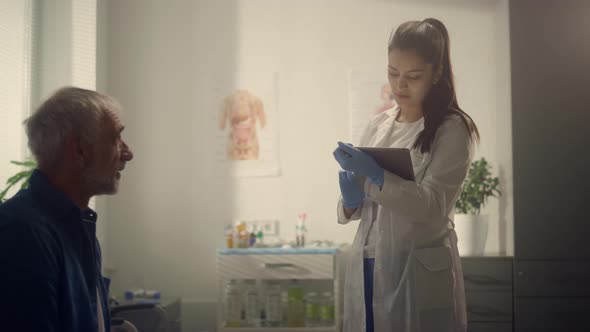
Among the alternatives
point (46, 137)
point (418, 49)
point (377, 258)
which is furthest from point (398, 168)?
point (46, 137)

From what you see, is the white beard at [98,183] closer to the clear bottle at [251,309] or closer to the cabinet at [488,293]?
the clear bottle at [251,309]

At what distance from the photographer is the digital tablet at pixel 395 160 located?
65.1 inches

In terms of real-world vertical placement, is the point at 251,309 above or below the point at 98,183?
below

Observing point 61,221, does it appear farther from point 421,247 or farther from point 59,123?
Answer: point 421,247

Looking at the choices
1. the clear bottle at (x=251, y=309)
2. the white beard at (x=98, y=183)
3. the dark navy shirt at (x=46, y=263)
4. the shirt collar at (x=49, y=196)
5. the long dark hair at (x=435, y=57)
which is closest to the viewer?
the dark navy shirt at (x=46, y=263)

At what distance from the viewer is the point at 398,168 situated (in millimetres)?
1682

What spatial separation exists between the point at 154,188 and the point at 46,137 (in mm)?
2397

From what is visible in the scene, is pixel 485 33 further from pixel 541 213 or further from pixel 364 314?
pixel 364 314

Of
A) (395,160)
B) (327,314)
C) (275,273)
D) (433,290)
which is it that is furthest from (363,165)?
(327,314)

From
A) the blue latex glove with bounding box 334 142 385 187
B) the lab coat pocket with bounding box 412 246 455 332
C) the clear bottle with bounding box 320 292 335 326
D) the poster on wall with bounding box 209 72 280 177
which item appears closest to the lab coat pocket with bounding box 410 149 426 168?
the blue latex glove with bounding box 334 142 385 187

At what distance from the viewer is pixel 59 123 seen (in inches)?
50.2

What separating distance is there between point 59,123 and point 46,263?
326mm

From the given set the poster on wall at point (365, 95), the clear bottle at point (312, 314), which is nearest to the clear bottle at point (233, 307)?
the clear bottle at point (312, 314)

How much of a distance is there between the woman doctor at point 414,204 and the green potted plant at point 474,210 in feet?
4.45
